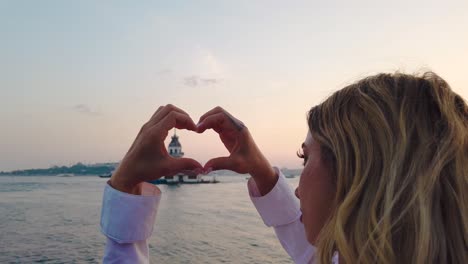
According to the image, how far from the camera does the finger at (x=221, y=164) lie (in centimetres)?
106

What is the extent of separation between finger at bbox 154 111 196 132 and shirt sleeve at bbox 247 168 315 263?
1.20 feet

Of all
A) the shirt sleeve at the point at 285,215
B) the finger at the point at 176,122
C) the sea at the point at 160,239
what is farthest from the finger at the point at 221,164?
the sea at the point at 160,239

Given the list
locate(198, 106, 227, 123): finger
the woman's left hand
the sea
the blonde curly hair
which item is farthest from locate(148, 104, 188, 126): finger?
the sea

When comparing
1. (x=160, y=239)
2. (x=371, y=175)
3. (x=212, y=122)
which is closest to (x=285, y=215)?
(x=212, y=122)

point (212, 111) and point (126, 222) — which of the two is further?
point (212, 111)

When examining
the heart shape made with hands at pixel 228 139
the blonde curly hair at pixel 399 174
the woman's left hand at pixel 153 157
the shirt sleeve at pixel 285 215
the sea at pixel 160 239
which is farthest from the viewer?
the sea at pixel 160 239

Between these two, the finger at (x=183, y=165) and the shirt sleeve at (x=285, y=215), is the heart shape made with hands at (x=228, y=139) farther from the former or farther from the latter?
the shirt sleeve at (x=285, y=215)

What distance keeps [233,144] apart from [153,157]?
30 cm

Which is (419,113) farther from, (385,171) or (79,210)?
(79,210)

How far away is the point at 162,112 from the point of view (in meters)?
1.00

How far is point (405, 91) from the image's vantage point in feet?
2.70

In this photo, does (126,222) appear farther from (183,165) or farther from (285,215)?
(285,215)

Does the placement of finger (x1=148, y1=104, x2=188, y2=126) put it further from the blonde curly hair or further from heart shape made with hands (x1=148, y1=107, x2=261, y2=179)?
the blonde curly hair

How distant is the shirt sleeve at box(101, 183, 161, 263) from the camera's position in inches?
40.4
